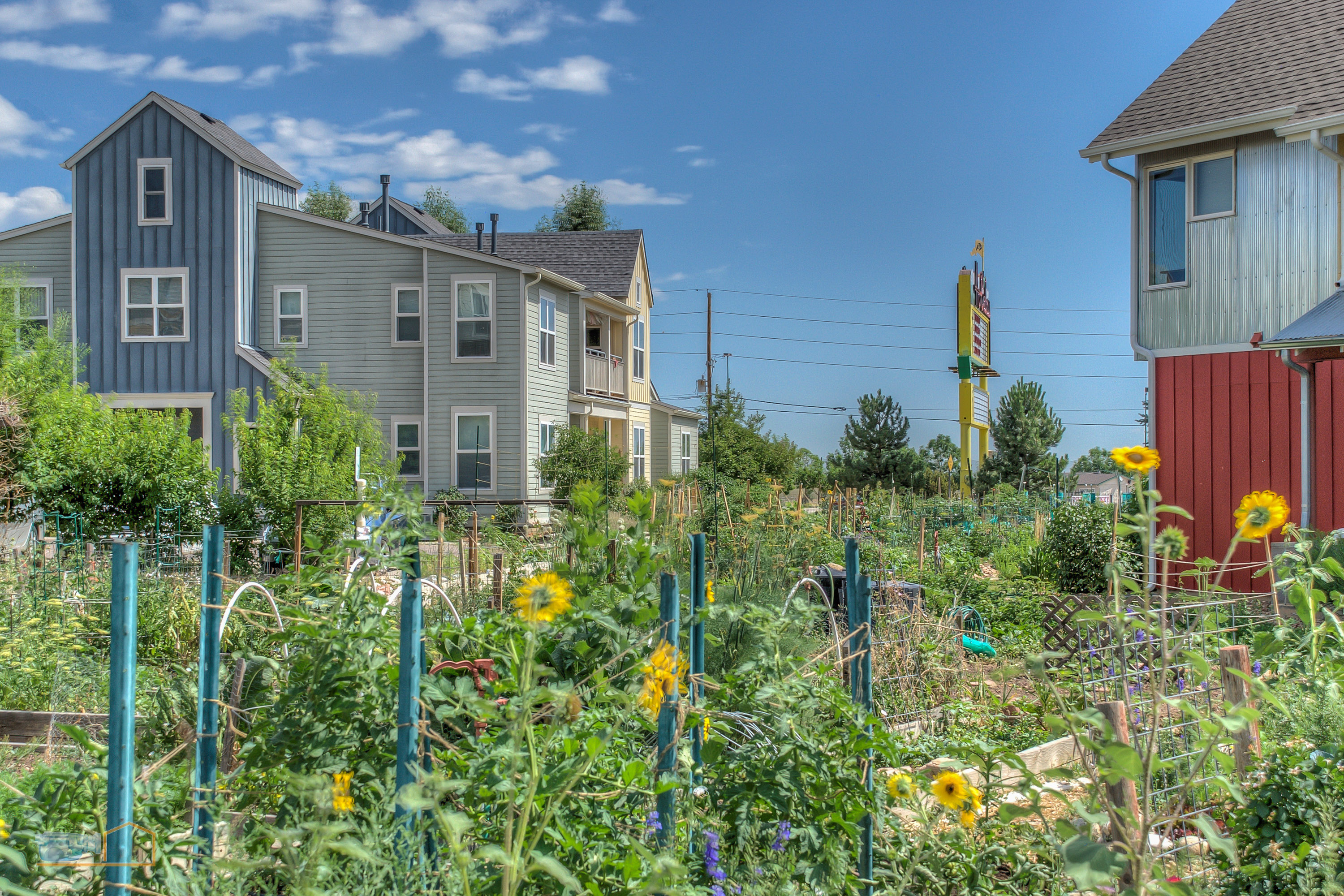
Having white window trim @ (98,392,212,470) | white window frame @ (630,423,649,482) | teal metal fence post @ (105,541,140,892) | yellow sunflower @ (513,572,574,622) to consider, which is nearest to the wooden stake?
yellow sunflower @ (513,572,574,622)

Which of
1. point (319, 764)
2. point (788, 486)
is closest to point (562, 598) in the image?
point (319, 764)

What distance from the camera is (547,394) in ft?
62.8

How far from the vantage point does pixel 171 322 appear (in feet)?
57.8

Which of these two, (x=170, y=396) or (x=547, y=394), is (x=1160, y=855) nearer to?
(x=547, y=394)

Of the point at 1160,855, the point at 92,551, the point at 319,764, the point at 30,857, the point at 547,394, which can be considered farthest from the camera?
the point at 547,394

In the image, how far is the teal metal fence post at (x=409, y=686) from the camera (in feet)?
7.08

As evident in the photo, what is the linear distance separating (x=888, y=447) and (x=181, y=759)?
26881 mm

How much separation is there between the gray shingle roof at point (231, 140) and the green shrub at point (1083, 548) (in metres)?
15.6

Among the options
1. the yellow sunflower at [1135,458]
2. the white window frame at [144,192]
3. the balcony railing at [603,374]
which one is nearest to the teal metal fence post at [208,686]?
the yellow sunflower at [1135,458]

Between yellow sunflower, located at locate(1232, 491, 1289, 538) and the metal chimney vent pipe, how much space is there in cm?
2468

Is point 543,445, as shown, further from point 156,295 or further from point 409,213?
point 409,213

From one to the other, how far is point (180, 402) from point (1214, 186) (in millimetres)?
16892

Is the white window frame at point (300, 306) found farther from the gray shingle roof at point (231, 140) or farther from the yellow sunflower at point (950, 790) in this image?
the yellow sunflower at point (950, 790)

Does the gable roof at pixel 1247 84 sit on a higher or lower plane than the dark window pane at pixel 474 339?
higher
